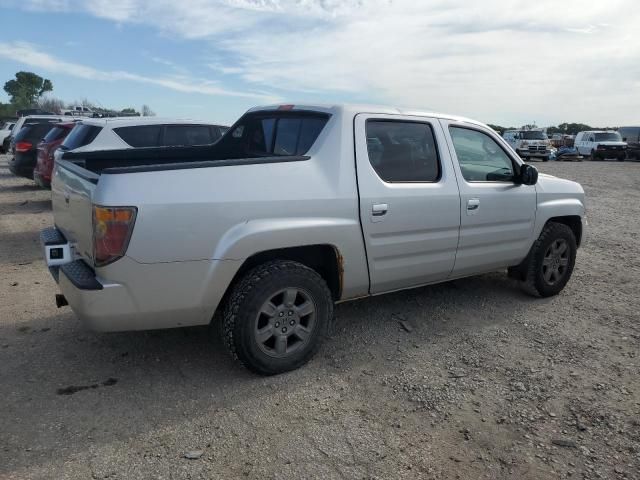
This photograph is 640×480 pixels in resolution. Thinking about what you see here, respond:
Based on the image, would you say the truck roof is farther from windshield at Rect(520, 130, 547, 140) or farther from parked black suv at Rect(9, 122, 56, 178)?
windshield at Rect(520, 130, 547, 140)

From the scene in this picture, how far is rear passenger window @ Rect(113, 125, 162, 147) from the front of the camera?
849 centimetres

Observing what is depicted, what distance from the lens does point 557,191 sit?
535 cm

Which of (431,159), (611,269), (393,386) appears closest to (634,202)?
(611,269)

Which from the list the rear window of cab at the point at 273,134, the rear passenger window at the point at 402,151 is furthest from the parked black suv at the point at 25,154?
the rear passenger window at the point at 402,151

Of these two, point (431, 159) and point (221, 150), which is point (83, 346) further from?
point (431, 159)

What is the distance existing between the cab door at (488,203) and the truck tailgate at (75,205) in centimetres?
284

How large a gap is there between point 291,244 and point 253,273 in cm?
31

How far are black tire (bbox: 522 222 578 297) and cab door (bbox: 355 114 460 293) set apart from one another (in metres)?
1.23

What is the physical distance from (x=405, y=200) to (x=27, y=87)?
85.9m

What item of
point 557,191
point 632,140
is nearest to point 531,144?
point 632,140

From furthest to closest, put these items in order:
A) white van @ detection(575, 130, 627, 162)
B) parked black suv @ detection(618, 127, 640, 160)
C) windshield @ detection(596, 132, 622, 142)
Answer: windshield @ detection(596, 132, 622, 142) < parked black suv @ detection(618, 127, 640, 160) < white van @ detection(575, 130, 627, 162)

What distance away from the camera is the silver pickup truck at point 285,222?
10.00 feet

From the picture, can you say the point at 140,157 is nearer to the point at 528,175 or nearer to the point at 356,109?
the point at 356,109

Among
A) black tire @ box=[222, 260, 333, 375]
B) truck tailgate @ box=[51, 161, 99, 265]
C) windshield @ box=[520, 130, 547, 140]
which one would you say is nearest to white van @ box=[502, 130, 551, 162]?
windshield @ box=[520, 130, 547, 140]
